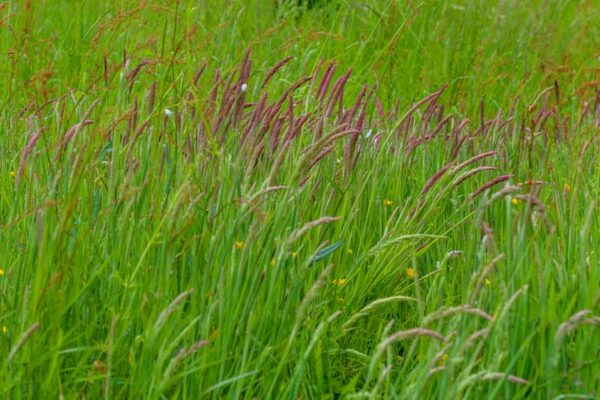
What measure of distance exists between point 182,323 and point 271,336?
0.19 meters

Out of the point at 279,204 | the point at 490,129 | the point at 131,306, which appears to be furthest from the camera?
the point at 490,129

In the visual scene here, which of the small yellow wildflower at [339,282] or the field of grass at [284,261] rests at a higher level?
the field of grass at [284,261]

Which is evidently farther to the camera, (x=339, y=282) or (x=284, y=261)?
(x=339, y=282)

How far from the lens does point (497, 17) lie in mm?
5043

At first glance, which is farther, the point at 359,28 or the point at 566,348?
the point at 359,28

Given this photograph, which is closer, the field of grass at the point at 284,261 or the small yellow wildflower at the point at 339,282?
the field of grass at the point at 284,261

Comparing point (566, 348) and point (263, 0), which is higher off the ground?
point (566, 348)

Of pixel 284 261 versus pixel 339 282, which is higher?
pixel 284 261

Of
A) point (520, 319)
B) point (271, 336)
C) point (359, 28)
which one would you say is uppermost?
point (520, 319)

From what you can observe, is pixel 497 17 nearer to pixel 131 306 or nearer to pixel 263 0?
pixel 263 0

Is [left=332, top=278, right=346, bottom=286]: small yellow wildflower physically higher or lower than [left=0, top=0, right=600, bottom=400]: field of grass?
lower

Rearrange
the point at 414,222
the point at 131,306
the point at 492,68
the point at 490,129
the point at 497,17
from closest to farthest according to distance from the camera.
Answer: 1. the point at 131,306
2. the point at 414,222
3. the point at 490,129
4. the point at 492,68
5. the point at 497,17

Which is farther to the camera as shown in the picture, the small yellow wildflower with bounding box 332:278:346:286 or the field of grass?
the small yellow wildflower with bounding box 332:278:346:286

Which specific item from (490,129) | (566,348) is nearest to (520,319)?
(566,348)
